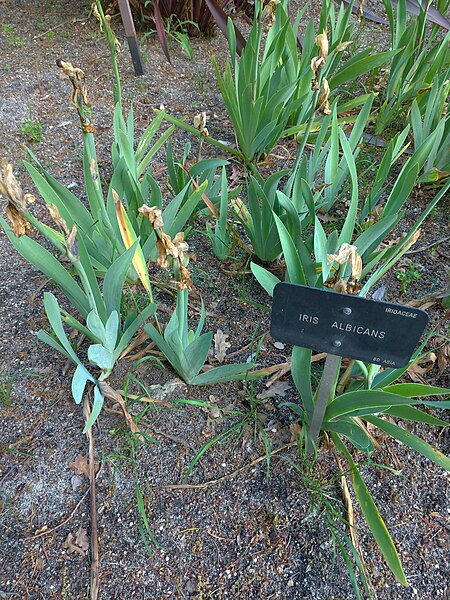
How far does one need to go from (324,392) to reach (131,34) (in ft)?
6.19

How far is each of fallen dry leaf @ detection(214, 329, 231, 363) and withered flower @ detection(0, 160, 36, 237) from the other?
694mm

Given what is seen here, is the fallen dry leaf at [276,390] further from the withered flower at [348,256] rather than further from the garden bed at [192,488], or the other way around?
the withered flower at [348,256]

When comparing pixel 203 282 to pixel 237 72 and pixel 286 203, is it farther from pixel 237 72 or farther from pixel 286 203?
pixel 237 72

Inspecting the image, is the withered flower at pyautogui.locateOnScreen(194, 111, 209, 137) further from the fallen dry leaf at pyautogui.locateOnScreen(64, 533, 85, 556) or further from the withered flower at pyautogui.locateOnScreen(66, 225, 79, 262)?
the fallen dry leaf at pyautogui.locateOnScreen(64, 533, 85, 556)

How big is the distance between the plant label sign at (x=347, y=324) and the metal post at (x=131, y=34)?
1678mm

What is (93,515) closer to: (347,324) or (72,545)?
(72,545)

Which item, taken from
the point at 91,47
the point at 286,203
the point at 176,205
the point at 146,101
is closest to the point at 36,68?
the point at 91,47

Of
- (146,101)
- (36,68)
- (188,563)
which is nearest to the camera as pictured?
(188,563)

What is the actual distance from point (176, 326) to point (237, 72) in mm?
1230

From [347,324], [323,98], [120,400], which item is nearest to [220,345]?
[120,400]

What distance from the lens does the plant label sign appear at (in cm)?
86

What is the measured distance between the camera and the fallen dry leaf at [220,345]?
1438 millimetres

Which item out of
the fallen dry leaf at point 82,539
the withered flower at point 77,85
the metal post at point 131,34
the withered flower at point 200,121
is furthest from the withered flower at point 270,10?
the fallen dry leaf at point 82,539

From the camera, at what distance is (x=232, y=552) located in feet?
3.69
